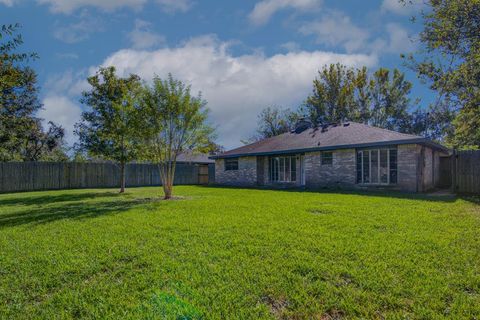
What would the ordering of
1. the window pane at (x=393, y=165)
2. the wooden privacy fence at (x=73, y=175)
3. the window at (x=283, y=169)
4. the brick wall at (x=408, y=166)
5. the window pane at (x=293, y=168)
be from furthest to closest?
the window at (x=283, y=169)
the window pane at (x=293, y=168)
the wooden privacy fence at (x=73, y=175)
the window pane at (x=393, y=165)
the brick wall at (x=408, y=166)

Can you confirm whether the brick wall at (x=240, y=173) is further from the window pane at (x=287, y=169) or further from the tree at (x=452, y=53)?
the tree at (x=452, y=53)

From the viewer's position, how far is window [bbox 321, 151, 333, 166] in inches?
576

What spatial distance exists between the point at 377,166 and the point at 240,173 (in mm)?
9155

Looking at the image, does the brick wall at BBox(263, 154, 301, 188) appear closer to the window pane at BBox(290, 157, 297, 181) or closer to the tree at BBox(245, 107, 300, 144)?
the window pane at BBox(290, 157, 297, 181)

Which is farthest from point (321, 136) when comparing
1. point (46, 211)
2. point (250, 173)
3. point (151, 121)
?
point (46, 211)

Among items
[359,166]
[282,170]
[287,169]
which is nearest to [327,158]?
[359,166]

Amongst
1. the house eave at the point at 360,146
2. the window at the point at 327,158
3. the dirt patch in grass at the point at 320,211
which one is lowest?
the dirt patch in grass at the point at 320,211

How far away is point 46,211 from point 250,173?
12.5 meters

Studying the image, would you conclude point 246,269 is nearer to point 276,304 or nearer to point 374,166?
point 276,304

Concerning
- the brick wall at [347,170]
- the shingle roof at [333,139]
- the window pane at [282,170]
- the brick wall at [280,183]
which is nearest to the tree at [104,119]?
the brick wall at [347,170]

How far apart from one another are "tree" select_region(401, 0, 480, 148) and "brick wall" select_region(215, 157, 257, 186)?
11.7m

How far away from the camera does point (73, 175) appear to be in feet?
60.4

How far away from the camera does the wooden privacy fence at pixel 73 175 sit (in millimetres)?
16391

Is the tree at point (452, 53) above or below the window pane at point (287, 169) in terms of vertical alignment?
above
